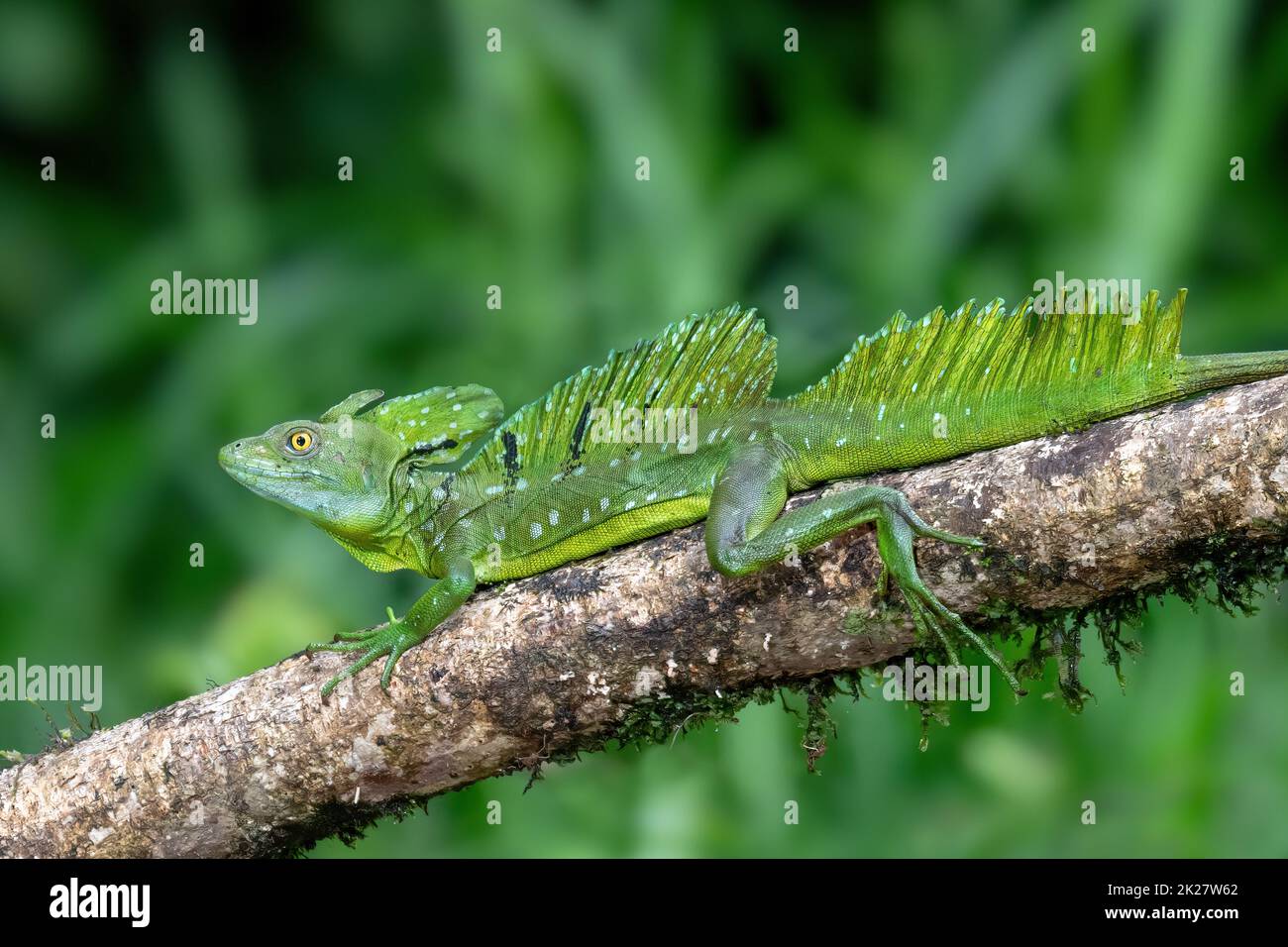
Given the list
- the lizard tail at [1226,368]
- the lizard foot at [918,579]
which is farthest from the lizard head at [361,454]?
the lizard tail at [1226,368]

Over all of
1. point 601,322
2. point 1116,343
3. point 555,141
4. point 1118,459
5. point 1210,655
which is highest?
point 555,141

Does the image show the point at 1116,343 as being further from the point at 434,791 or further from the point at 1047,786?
the point at 1047,786

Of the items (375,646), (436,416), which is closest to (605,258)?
(436,416)

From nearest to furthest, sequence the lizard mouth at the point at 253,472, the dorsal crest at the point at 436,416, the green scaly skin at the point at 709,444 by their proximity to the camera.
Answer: the green scaly skin at the point at 709,444 < the lizard mouth at the point at 253,472 < the dorsal crest at the point at 436,416

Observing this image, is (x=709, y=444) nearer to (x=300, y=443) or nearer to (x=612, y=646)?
(x=612, y=646)

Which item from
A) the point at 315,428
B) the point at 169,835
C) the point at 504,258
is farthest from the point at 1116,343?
the point at 504,258

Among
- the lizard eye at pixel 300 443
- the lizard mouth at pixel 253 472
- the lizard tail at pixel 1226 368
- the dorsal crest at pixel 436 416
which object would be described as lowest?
the lizard tail at pixel 1226 368

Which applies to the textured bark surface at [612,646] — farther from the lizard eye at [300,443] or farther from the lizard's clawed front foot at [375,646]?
the lizard eye at [300,443]
